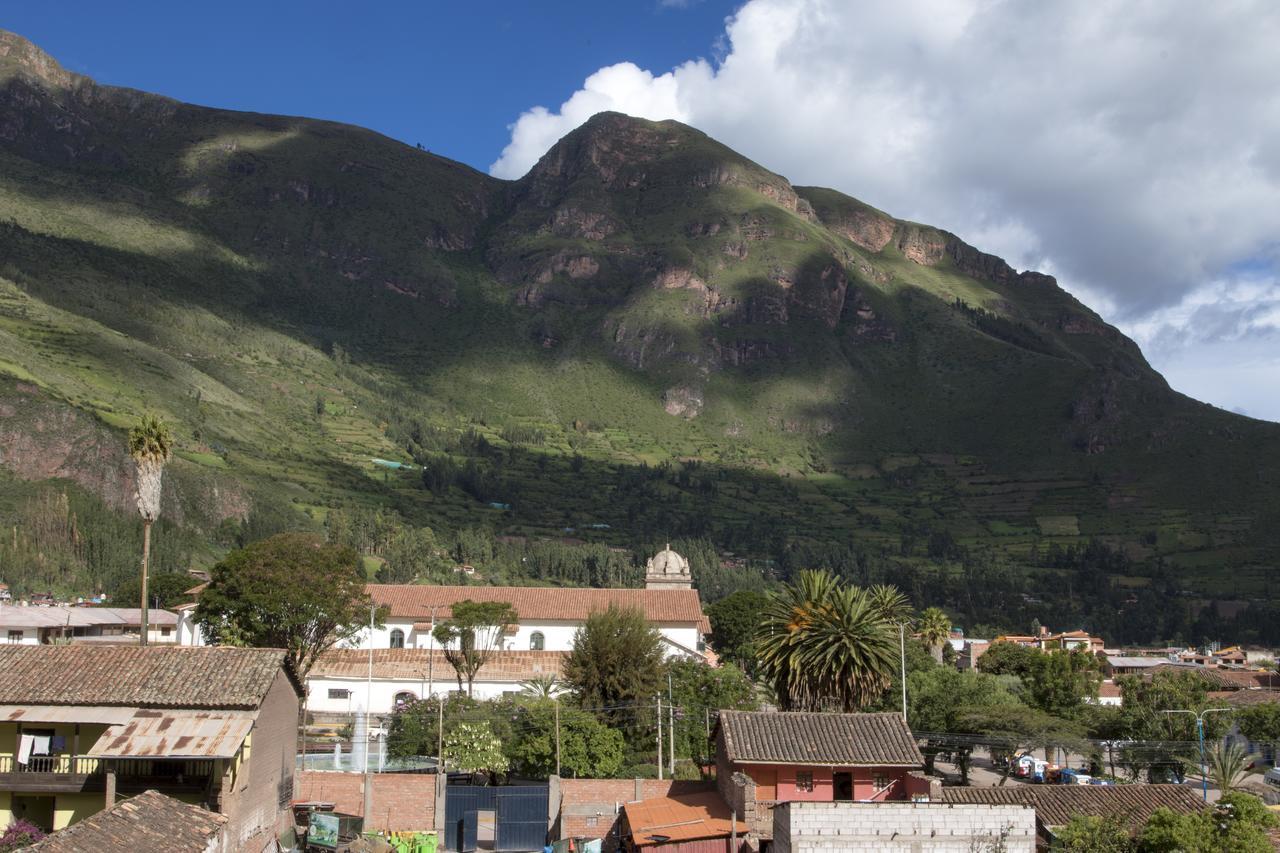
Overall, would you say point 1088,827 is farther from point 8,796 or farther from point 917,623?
point 917,623

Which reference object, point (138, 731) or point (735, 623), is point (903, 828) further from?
point (735, 623)

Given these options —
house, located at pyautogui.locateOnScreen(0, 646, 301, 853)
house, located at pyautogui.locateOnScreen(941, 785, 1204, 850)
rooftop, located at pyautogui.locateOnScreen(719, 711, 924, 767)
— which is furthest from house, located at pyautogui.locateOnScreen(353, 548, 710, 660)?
house, located at pyautogui.locateOnScreen(0, 646, 301, 853)

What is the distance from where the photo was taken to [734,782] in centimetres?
4425

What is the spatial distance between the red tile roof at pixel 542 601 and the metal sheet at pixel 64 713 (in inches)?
1939

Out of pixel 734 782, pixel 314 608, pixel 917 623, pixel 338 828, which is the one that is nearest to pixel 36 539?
pixel 314 608

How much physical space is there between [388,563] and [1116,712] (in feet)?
338

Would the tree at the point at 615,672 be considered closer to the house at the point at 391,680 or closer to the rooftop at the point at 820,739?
the house at the point at 391,680

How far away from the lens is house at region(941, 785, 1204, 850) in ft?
146

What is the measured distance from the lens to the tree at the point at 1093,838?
3784 cm

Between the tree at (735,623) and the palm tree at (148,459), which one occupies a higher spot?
the palm tree at (148,459)

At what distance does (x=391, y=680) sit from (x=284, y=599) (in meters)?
13.1

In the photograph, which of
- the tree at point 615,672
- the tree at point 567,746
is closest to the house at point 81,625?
Result: the tree at point 615,672

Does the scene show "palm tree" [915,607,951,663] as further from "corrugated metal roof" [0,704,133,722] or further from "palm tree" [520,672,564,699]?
"corrugated metal roof" [0,704,133,722]

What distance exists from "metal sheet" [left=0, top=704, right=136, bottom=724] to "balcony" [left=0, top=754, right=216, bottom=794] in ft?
4.28
